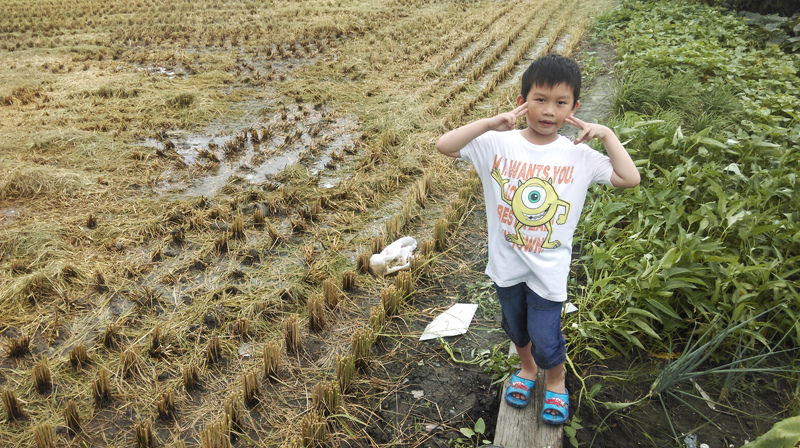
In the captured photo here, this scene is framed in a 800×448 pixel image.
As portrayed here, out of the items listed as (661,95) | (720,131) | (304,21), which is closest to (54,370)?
(720,131)

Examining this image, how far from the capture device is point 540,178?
2.13 meters

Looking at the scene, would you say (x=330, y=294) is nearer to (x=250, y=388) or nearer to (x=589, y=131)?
(x=250, y=388)

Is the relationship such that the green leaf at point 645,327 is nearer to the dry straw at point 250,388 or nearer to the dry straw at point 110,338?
the dry straw at point 250,388

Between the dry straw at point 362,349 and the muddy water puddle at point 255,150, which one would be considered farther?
the muddy water puddle at point 255,150

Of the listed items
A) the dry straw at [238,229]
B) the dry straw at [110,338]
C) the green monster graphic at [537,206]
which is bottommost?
the dry straw at [238,229]

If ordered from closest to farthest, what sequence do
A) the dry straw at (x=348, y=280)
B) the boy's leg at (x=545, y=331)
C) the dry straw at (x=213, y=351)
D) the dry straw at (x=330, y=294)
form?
the boy's leg at (x=545, y=331), the dry straw at (x=213, y=351), the dry straw at (x=330, y=294), the dry straw at (x=348, y=280)

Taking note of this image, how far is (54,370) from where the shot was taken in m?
2.95

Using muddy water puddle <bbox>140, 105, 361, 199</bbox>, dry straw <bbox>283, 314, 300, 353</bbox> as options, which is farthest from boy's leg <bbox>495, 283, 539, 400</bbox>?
muddy water puddle <bbox>140, 105, 361, 199</bbox>

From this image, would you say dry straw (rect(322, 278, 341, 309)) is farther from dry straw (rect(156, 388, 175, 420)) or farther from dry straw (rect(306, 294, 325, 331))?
dry straw (rect(156, 388, 175, 420))

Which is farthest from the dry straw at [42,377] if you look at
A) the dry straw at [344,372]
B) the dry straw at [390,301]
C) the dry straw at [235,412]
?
the dry straw at [390,301]

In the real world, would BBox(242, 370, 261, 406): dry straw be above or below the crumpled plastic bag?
above

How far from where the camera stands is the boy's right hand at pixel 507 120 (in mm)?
2029

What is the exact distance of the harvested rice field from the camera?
2.70m

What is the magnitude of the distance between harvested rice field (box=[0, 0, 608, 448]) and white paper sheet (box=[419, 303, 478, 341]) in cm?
10
